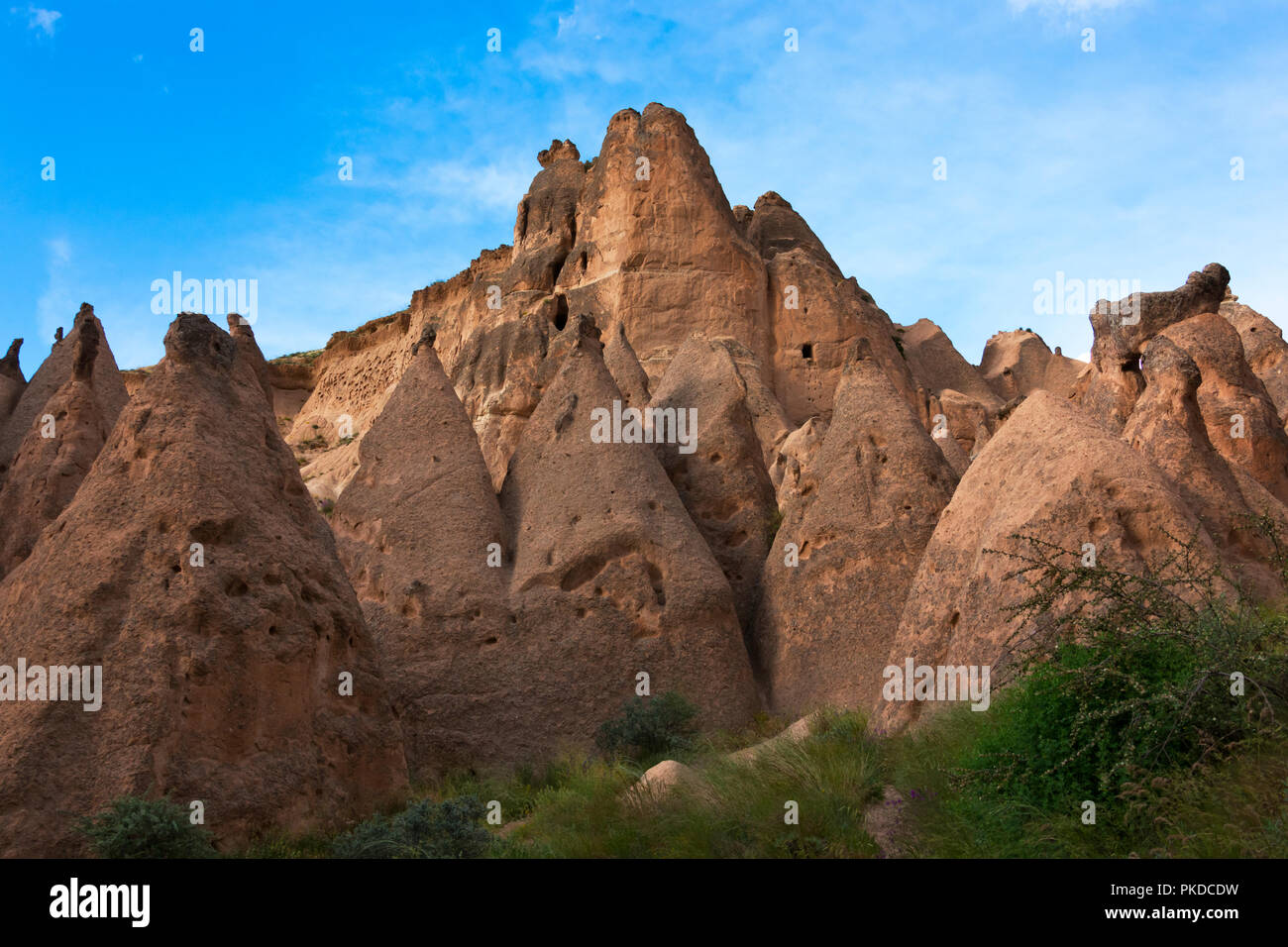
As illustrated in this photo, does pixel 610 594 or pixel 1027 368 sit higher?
pixel 1027 368

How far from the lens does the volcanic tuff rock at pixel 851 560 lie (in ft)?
38.2

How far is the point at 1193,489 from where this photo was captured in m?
11.5

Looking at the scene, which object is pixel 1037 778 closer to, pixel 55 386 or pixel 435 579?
pixel 435 579

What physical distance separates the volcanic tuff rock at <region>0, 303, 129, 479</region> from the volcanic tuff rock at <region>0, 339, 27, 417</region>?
15cm

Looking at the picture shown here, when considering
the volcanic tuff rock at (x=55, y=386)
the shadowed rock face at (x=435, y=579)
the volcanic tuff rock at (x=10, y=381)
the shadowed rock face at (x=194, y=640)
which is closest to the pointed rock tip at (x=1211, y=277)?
the shadowed rock face at (x=435, y=579)

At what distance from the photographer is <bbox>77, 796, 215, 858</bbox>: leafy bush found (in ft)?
21.1

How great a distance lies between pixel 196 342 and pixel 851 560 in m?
6.36

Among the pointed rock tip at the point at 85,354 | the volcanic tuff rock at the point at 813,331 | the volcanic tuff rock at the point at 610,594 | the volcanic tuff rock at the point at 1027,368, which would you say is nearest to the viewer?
the volcanic tuff rock at the point at 610,594

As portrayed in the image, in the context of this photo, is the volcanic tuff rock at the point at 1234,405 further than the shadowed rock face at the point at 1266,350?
No

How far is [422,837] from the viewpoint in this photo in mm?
6902

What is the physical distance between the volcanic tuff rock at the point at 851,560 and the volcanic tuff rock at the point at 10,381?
10.7 m

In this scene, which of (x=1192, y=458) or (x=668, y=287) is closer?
(x=1192, y=458)

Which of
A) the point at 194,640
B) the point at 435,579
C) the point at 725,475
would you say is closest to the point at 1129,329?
the point at 725,475

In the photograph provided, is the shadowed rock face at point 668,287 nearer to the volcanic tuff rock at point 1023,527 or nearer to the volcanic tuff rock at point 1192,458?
the volcanic tuff rock at point 1192,458
